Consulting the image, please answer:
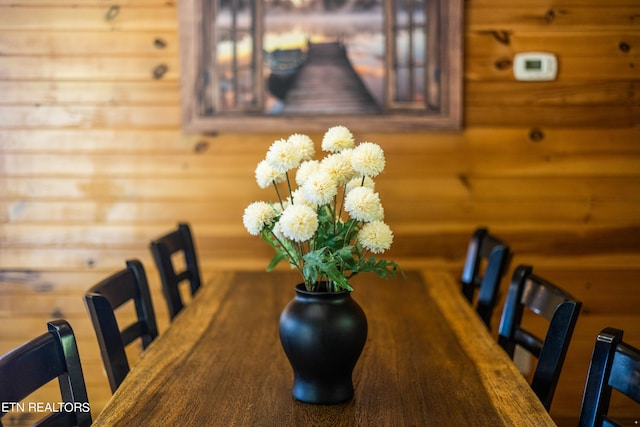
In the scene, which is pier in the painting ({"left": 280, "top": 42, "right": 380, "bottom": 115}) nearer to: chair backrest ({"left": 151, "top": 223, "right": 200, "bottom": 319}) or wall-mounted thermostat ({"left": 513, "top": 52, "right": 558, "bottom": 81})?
wall-mounted thermostat ({"left": 513, "top": 52, "right": 558, "bottom": 81})

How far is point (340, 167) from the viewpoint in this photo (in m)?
1.41

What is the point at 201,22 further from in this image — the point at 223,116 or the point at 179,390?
the point at 179,390

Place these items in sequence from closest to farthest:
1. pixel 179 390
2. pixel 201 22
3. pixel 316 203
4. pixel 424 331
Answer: pixel 316 203
pixel 179 390
pixel 424 331
pixel 201 22

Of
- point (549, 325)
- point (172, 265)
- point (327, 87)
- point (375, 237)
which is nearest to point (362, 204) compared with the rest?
point (375, 237)

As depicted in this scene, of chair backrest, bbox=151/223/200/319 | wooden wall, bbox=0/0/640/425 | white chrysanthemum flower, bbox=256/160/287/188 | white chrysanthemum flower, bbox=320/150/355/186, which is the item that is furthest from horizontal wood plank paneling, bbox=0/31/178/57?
white chrysanthemum flower, bbox=320/150/355/186

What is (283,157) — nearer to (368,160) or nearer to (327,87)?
(368,160)

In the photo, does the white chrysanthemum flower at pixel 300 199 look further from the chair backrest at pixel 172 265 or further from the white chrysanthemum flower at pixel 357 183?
the chair backrest at pixel 172 265

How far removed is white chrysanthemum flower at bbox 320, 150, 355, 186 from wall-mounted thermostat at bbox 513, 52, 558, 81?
1.91 m

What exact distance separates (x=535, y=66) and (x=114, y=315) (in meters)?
2.15

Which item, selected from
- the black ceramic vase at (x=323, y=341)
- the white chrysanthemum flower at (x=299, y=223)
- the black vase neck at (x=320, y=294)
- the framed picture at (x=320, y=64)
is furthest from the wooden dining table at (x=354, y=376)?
the framed picture at (x=320, y=64)

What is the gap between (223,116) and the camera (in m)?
3.12

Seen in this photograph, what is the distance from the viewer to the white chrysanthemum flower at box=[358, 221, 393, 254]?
55.7 inches

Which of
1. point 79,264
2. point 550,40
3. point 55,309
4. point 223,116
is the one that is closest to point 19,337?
point 55,309

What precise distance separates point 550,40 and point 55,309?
244 cm
